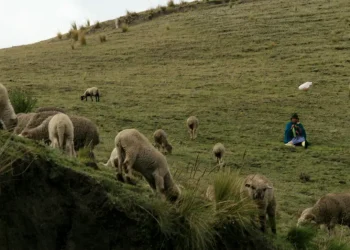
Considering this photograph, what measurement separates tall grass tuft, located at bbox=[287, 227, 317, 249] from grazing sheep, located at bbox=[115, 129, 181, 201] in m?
1.97

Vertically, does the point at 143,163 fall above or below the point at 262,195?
above

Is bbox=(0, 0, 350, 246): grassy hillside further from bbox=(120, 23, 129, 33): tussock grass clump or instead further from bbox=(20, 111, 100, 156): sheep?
bbox=(20, 111, 100, 156): sheep

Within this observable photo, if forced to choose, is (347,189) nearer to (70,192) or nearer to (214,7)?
(70,192)

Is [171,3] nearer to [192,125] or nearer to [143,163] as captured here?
[192,125]

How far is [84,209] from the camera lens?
8.28 m

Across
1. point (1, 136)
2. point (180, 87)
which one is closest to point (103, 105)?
point (180, 87)

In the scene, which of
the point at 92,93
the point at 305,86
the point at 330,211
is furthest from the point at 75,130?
the point at 305,86

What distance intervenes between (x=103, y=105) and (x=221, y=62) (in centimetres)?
1109

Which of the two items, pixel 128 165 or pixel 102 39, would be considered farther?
pixel 102 39

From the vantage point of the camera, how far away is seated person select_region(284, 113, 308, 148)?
2425 cm

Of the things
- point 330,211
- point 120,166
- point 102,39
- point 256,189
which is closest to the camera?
point 120,166

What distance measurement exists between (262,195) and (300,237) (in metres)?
0.81

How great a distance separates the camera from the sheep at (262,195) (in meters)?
10.3

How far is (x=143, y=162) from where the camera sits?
406 inches
